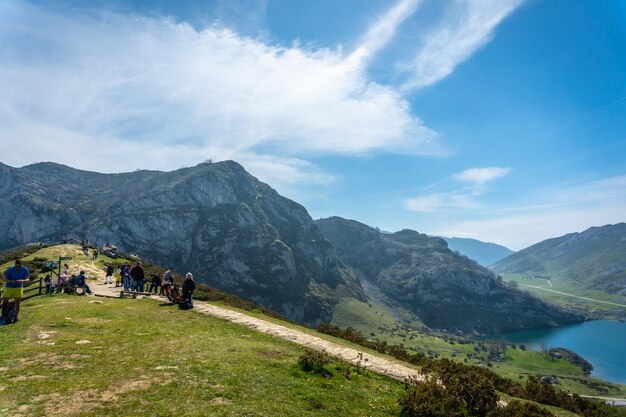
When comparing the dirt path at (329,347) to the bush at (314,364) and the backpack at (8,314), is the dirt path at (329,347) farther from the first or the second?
the backpack at (8,314)

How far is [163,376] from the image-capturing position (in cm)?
1424

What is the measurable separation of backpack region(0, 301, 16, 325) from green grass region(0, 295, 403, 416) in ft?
3.86

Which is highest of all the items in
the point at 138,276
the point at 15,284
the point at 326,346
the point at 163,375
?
the point at 15,284

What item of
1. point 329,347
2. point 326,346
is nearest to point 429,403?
point 329,347

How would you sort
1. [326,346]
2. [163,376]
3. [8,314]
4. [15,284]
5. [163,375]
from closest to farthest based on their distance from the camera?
[163,376] → [163,375] → [8,314] → [326,346] → [15,284]

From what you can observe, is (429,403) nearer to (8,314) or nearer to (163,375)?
(163,375)

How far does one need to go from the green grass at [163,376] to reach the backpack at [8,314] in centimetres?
118

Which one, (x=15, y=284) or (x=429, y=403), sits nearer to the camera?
(x=429, y=403)

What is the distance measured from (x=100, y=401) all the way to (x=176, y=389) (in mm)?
2423

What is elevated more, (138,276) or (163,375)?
(138,276)

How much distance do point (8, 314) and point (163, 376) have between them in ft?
52.1

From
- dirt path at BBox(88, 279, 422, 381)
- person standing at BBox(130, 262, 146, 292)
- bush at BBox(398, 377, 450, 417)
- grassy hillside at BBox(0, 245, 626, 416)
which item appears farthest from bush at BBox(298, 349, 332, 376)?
person standing at BBox(130, 262, 146, 292)

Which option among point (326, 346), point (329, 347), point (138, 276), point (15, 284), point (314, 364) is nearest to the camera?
point (314, 364)

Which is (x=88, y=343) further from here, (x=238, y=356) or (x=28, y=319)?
(x=28, y=319)
